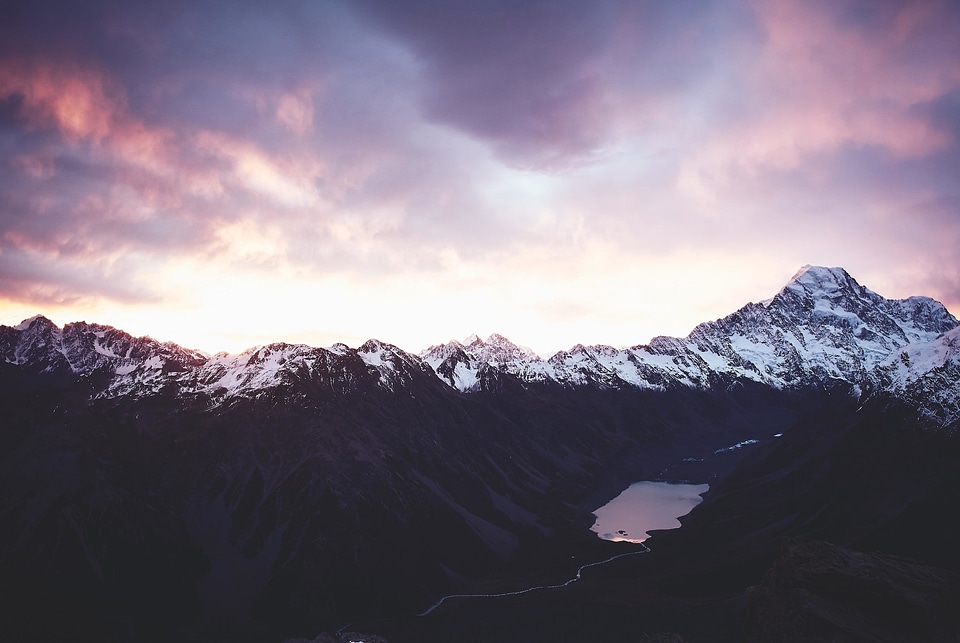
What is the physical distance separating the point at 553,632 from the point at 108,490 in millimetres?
148445

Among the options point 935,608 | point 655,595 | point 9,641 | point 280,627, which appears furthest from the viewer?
point 655,595

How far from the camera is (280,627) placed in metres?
161

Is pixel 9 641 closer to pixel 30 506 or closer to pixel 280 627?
pixel 280 627

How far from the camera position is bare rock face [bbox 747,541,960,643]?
30406 millimetres

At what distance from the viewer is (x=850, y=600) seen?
3312 cm

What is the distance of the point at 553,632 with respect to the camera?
15112 centimetres

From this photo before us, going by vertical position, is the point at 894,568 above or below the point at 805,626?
above

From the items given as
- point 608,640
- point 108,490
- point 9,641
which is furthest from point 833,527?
point 108,490

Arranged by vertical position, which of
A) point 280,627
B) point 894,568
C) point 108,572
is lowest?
point 280,627

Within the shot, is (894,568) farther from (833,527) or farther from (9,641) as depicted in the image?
(833,527)

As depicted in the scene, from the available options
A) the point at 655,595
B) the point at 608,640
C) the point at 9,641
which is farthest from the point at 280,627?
the point at 655,595

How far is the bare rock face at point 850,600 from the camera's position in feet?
99.8

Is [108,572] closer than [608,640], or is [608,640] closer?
[608,640]

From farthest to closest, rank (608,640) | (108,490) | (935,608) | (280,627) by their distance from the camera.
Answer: (108,490) → (280,627) → (608,640) → (935,608)
